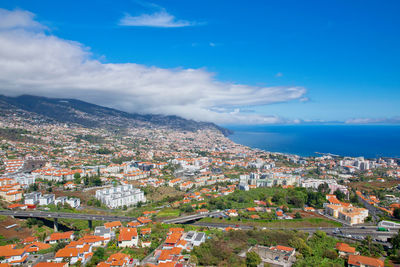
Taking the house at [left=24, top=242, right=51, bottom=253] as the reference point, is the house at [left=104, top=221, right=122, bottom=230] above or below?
above

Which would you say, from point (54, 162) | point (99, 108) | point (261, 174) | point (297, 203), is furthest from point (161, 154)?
point (99, 108)

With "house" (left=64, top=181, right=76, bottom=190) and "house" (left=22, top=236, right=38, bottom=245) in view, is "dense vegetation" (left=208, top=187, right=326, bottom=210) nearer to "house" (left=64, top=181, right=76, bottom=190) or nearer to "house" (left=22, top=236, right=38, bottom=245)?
"house" (left=22, top=236, right=38, bottom=245)

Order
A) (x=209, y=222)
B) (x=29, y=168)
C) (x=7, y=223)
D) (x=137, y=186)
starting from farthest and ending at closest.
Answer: (x=29, y=168) < (x=137, y=186) < (x=209, y=222) < (x=7, y=223)

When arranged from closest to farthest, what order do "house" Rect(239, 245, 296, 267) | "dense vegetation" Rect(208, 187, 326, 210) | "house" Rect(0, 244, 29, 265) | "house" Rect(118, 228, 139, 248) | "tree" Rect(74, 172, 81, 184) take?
"house" Rect(0, 244, 29, 265), "house" Rect(239, 245, 296, 267), "house" Rect(118, 228, 139, 248), "dense vegetation" Rect(208, 187, 326, 210), "tree" Rect(74, 172, 81, 184)

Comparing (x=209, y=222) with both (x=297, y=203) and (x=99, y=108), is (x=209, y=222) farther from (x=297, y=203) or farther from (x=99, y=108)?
(x=99, y=108)

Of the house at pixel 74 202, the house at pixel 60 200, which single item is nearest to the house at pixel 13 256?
the house at pixel 74 202

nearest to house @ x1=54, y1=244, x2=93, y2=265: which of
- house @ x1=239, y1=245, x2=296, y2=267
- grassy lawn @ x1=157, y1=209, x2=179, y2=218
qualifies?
house @ x1=239, y1=245, x2=296, y2=267

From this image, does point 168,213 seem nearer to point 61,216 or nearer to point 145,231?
point 145,231
